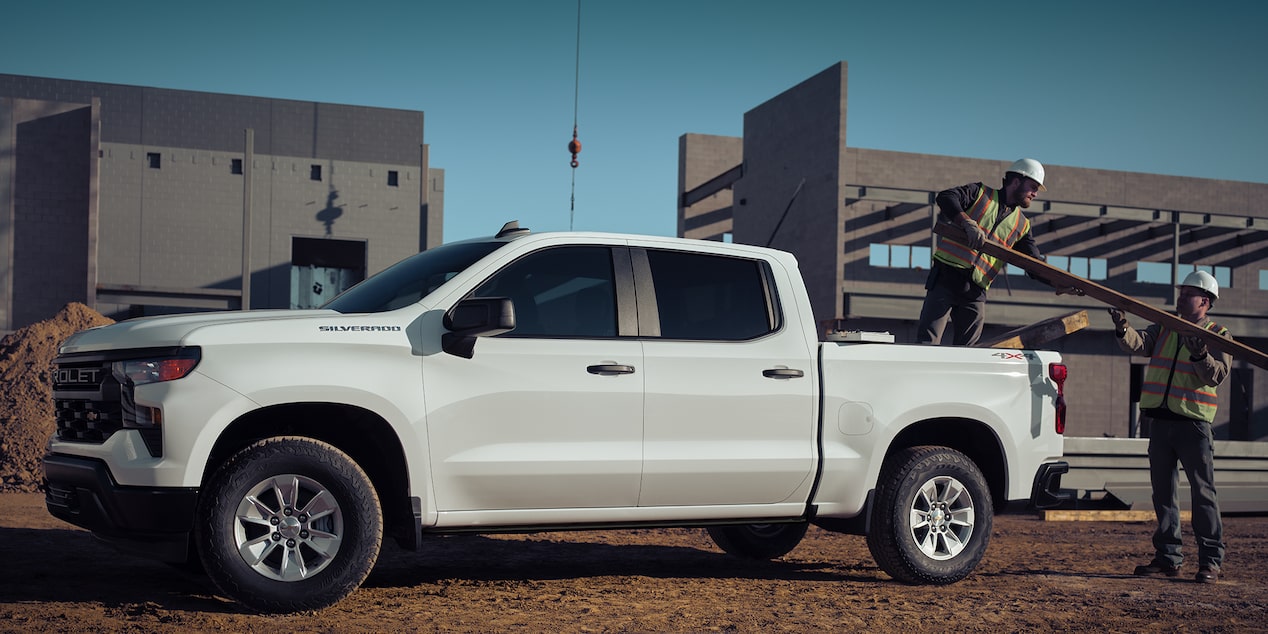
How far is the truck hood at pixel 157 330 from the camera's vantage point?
566cm

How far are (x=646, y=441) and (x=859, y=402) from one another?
1.49 meters

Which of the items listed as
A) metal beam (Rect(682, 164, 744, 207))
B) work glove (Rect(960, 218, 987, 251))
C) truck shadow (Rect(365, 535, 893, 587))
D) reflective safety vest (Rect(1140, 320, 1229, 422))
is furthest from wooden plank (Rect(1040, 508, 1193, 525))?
metal beam (Rect(682, 164, 744, 207))

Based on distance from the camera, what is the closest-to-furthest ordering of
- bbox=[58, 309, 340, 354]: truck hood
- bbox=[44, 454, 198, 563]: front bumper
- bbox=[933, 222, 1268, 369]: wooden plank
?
bbox=[44, 454, 198, 563]: front bumper, bbox=[58, 309, 340, 354]: truck hood, bbox=[933, 222, 1268, 369]: wooden plank

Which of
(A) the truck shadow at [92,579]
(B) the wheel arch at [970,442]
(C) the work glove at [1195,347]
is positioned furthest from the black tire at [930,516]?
(A) the truck shadow at [92,579]

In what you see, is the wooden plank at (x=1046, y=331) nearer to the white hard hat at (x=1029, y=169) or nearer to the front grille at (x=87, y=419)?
the white hard hat at (x=1029, y=169)

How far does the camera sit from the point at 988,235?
8.76m

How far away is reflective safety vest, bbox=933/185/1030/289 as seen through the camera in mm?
8625

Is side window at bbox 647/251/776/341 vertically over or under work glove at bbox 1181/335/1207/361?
over

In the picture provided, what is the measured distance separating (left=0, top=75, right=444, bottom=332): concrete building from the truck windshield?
22.3 metres

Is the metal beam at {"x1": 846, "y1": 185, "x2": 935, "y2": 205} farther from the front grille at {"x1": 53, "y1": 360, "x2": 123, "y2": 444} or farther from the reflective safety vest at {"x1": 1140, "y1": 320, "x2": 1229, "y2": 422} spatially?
the front grille at {"x1": 53, "y1": 360, "x2": 123, "y2": 444}

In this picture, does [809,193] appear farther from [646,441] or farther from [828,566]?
[646,441]

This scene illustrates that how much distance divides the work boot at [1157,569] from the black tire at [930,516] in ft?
5.45

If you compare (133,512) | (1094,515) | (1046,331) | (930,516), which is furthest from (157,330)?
(1094,515)

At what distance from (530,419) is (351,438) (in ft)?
3.08
